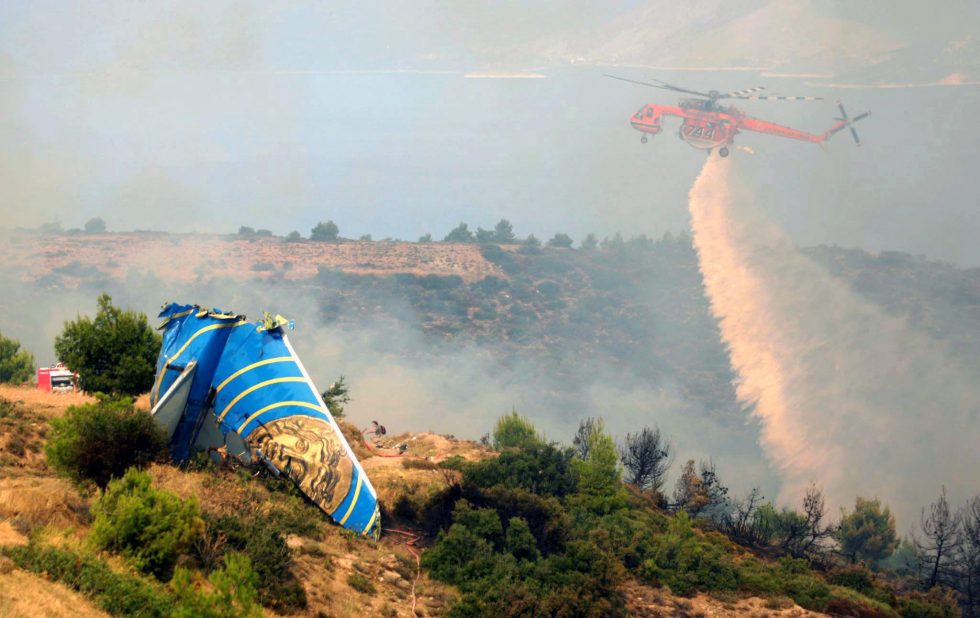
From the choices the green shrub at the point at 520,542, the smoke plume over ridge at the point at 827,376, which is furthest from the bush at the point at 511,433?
the smoke plume over ridge at the point at 827,376

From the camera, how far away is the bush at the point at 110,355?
3123cm

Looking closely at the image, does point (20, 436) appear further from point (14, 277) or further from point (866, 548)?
point (14, 277)

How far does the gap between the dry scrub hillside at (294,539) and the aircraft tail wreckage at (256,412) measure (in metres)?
0.77

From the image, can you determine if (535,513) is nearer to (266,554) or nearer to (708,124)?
(266,554)

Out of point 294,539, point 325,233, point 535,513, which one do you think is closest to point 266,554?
point 294,539

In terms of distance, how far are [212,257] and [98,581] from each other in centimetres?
13135

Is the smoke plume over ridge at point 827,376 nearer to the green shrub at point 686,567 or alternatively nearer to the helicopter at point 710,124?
the helicopter at point 710,124

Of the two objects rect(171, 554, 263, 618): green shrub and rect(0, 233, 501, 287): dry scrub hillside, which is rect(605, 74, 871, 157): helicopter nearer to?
rect(0, 233, 501, 287): dry scrub hillside

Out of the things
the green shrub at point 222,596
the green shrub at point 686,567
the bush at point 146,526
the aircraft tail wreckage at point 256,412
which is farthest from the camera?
the green shrub at point 686,567

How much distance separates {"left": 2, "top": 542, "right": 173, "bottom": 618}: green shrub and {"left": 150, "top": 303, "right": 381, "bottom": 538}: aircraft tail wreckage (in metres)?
8.57

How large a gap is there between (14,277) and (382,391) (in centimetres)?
5695

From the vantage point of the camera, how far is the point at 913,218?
16550 cm

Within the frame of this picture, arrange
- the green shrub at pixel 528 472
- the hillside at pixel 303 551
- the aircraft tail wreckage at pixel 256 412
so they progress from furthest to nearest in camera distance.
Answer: the green shrub at pixel 528 472 < the aircraft tail wreckage at pixel 256 412 < the hillside at pixel 303 551

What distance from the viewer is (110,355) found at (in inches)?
1243
